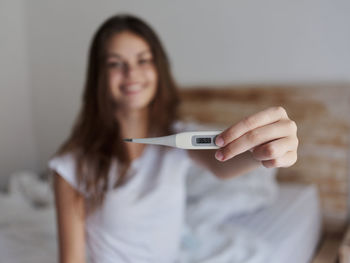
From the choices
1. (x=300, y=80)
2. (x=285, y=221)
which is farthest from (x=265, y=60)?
(x=285, y=221)

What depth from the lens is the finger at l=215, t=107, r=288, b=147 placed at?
0.31 metres

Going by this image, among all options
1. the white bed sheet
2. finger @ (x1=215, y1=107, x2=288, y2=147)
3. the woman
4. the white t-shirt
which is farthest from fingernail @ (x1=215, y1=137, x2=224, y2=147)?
the white bed sheet

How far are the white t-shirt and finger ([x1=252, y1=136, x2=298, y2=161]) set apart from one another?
1.09 ft

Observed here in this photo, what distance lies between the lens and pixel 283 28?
2.87ft

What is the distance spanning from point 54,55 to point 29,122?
0.45 ft

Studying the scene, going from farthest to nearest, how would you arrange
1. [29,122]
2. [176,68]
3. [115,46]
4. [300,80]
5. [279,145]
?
[176,68]
[300,80]
[29,122]
[115,46]
[279,145]

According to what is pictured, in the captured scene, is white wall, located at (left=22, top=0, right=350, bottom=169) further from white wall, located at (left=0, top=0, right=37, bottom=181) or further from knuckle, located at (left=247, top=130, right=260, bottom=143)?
knuckle, located at (left=247, top=130, right=260, bottom=143)

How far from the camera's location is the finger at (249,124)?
1.01 feet

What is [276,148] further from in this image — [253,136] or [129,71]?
[129,71]

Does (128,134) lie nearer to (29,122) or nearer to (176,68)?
(29,122)

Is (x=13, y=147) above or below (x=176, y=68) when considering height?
below

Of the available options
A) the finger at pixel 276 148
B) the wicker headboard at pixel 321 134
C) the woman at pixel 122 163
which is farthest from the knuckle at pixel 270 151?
the wicker headboard at pixel 321 134

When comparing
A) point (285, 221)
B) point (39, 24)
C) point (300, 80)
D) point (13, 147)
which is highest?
point (39, 24)

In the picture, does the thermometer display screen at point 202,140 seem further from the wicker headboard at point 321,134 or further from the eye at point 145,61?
the wicker headboard at point 321,134
